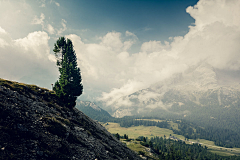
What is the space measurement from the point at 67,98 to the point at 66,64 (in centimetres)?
1477

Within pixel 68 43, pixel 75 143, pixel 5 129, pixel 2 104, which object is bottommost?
pixel 75 143

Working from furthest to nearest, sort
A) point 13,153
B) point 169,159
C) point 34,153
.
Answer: point 169,159 → point 34,153 → point 13,153

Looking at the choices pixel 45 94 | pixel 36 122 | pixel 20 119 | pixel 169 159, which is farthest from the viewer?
pixel 169 159

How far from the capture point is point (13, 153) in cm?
1444

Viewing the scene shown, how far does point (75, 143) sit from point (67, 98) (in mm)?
25941

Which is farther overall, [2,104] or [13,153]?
[2,104]

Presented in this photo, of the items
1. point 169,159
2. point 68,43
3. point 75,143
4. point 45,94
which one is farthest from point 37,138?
point 169,159

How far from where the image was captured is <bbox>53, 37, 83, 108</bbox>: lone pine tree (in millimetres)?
47531

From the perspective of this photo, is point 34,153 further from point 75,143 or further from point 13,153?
point 75,143

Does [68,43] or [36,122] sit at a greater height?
[68,43]

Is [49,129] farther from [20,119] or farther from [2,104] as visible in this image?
[2,104]

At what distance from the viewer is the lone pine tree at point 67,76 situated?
47531 millimetres

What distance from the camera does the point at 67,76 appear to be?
47.3 metres

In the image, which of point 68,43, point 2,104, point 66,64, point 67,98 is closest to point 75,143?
point 2,104
